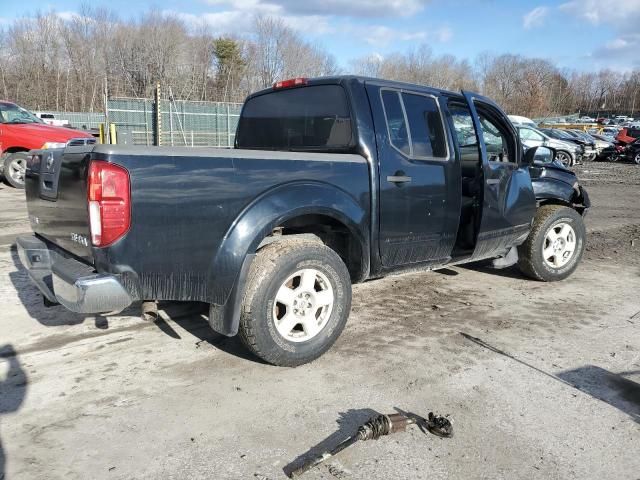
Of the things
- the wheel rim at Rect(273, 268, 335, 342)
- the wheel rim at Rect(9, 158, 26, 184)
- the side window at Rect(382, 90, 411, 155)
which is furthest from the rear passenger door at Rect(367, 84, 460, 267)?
the wheel rim at Rect(9, 158, 26, 184)

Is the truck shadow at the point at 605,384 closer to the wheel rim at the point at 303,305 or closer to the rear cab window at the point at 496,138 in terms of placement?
the wheel rim at the point at 303,305

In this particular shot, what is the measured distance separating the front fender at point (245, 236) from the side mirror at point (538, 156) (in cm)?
288

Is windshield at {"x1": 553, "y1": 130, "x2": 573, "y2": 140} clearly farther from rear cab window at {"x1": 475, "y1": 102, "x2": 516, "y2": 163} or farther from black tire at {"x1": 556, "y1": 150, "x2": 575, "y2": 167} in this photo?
rear cab window at {"x1": 475, "y1": 102, "x2": 516, "y2": 163}

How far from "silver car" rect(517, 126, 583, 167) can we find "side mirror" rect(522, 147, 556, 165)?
699 inches

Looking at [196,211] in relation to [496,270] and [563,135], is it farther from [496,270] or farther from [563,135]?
[563,135]

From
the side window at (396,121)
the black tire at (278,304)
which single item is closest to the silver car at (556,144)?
the side window at (396,121)

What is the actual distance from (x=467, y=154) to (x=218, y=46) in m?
55.8

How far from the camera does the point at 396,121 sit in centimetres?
429

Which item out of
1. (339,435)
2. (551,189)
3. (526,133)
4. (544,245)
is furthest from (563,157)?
(339,435)

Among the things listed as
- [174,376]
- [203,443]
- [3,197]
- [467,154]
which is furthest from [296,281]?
[3,197]

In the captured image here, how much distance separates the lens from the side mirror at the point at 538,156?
5.57 meters

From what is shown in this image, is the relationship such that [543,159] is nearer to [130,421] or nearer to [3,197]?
[130,421]

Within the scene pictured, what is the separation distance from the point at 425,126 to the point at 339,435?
8.76 feet

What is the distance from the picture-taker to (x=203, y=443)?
2.87 m
